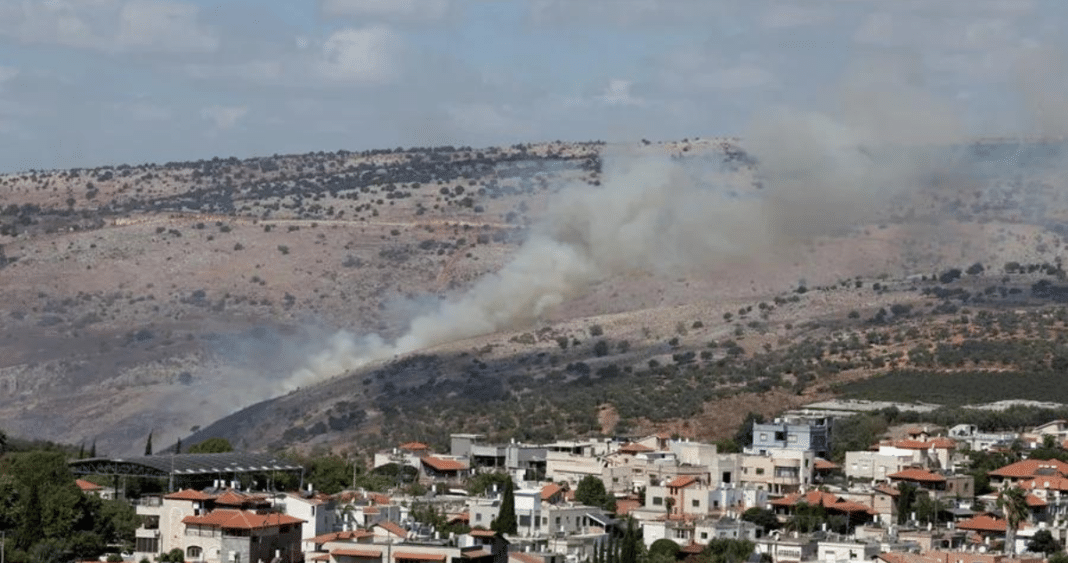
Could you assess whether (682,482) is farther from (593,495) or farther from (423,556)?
(423,556)

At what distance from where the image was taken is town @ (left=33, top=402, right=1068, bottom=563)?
88500mm

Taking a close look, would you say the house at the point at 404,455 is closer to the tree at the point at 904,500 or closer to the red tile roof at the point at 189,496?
the tree at the point at 904,500

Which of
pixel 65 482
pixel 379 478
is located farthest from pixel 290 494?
pixel 379 478

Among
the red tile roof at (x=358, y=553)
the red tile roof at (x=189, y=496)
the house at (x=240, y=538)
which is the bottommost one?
the red tile roof at (x=358, y=553)

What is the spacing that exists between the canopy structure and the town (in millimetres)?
100

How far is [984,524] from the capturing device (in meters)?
102

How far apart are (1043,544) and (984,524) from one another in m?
5.66

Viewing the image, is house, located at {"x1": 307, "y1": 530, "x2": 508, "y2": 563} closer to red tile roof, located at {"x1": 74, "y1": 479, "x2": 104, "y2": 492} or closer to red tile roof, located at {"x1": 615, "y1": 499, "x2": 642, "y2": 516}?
red tile roof, located at {"x1": 74, "y1": 479, "x2": 104, "y2": 492}

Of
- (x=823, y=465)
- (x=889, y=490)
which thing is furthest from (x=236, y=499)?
(x=823, y=465)

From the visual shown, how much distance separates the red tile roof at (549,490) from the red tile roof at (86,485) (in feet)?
50.3

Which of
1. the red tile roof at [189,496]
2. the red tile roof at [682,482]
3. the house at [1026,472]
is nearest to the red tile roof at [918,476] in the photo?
the house at [1026,472]

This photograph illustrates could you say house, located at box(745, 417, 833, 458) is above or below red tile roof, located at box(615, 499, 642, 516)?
above

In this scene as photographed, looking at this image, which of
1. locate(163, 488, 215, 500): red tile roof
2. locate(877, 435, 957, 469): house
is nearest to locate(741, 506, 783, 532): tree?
locate(877, 435, 957, 469): house

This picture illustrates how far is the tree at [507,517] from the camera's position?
313 ft
